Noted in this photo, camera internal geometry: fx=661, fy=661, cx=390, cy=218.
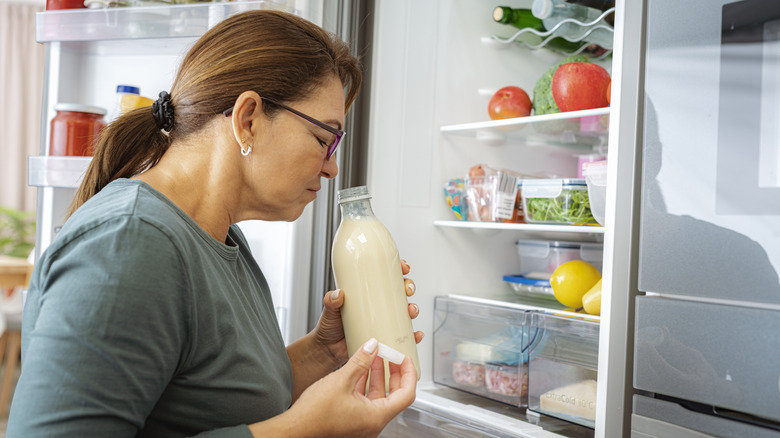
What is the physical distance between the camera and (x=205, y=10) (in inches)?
52.1

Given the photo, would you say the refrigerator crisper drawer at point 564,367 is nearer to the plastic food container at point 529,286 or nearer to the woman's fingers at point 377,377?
the plastic food container at point 529,286

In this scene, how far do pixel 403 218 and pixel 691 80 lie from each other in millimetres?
701

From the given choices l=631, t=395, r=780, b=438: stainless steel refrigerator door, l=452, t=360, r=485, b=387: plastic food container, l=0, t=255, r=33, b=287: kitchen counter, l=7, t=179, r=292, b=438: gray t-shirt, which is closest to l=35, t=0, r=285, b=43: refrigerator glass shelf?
l=7, t=179, r=292, b=438: gray t-shirt

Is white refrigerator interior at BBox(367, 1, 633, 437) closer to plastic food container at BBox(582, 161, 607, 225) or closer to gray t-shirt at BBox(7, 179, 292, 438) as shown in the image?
plastic food container at BBox(582, 161, 607, 225)

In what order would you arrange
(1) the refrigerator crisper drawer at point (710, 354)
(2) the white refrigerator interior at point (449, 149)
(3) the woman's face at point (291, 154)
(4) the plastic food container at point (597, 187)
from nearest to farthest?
(3) the woman's face at point (291, 154) < (1) the refrigerator crisper drawer at point (710, 354) < (4) the plastic food container at point (597, 187) < (2) the white refrigerator interior at point (449, 149)

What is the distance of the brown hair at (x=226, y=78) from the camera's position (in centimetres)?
81

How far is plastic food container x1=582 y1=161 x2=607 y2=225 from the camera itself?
4.17 feet

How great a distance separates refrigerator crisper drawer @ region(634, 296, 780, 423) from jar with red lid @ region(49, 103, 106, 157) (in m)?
1.21

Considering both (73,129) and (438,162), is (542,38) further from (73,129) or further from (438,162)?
(73,129)

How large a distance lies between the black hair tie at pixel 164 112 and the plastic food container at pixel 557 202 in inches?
32.2

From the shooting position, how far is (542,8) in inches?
58.1

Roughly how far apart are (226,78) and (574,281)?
89 centimetres

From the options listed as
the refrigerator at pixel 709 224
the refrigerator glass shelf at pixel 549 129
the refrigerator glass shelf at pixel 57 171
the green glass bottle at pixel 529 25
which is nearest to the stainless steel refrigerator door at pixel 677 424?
the refrigerator at pixel 709 224

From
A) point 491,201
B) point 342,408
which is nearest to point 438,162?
point 491,201
